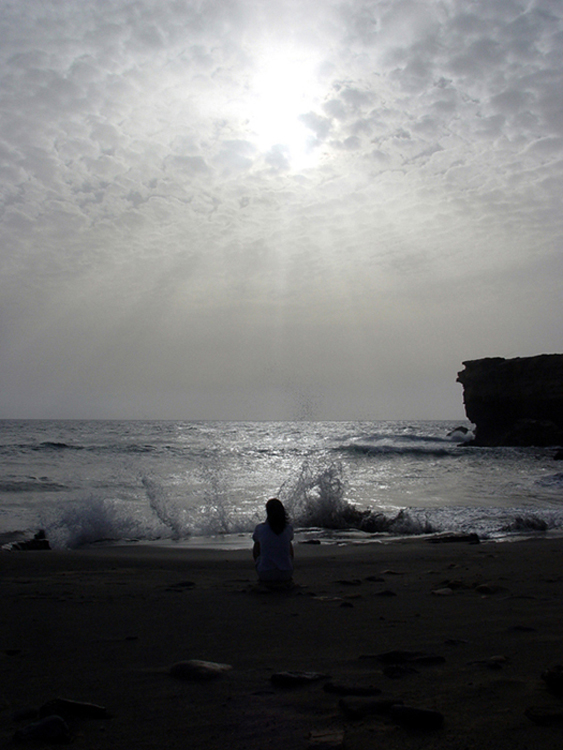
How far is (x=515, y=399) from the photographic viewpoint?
42219mm

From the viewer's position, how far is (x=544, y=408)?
4059 cm

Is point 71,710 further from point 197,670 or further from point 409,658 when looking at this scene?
point 409,658

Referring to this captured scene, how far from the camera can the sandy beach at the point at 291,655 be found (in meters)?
2.19

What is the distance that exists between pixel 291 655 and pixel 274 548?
92.9 inches

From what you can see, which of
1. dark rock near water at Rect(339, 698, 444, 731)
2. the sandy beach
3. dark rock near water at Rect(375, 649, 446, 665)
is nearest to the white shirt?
the sandy beach

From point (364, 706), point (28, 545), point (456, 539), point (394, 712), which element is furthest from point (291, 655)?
point (28, 545)

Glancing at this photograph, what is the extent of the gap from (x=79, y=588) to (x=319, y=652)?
2.91 m

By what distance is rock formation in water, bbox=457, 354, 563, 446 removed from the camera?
130 feet

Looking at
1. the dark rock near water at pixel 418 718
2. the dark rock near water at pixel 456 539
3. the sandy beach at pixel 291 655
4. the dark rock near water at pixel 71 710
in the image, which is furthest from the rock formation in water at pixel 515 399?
the dark rock near water at pixel 71 710

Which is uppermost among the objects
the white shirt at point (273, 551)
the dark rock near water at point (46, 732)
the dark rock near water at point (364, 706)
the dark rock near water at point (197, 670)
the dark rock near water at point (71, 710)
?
the dark rock near water at point (46, 732)

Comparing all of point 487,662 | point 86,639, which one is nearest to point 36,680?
point 86,639

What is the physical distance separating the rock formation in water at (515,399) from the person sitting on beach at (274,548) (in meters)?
38.9

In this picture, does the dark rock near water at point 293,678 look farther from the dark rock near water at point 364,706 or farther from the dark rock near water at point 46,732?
the dark rock near water at point 46,732

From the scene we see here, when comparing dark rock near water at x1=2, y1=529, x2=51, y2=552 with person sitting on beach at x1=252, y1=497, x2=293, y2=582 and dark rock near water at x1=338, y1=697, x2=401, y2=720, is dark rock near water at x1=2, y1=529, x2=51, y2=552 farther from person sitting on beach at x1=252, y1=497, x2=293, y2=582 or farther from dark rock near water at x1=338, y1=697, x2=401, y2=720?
dark rock near water at x1=338, y1=697, x2=401, y2=720
